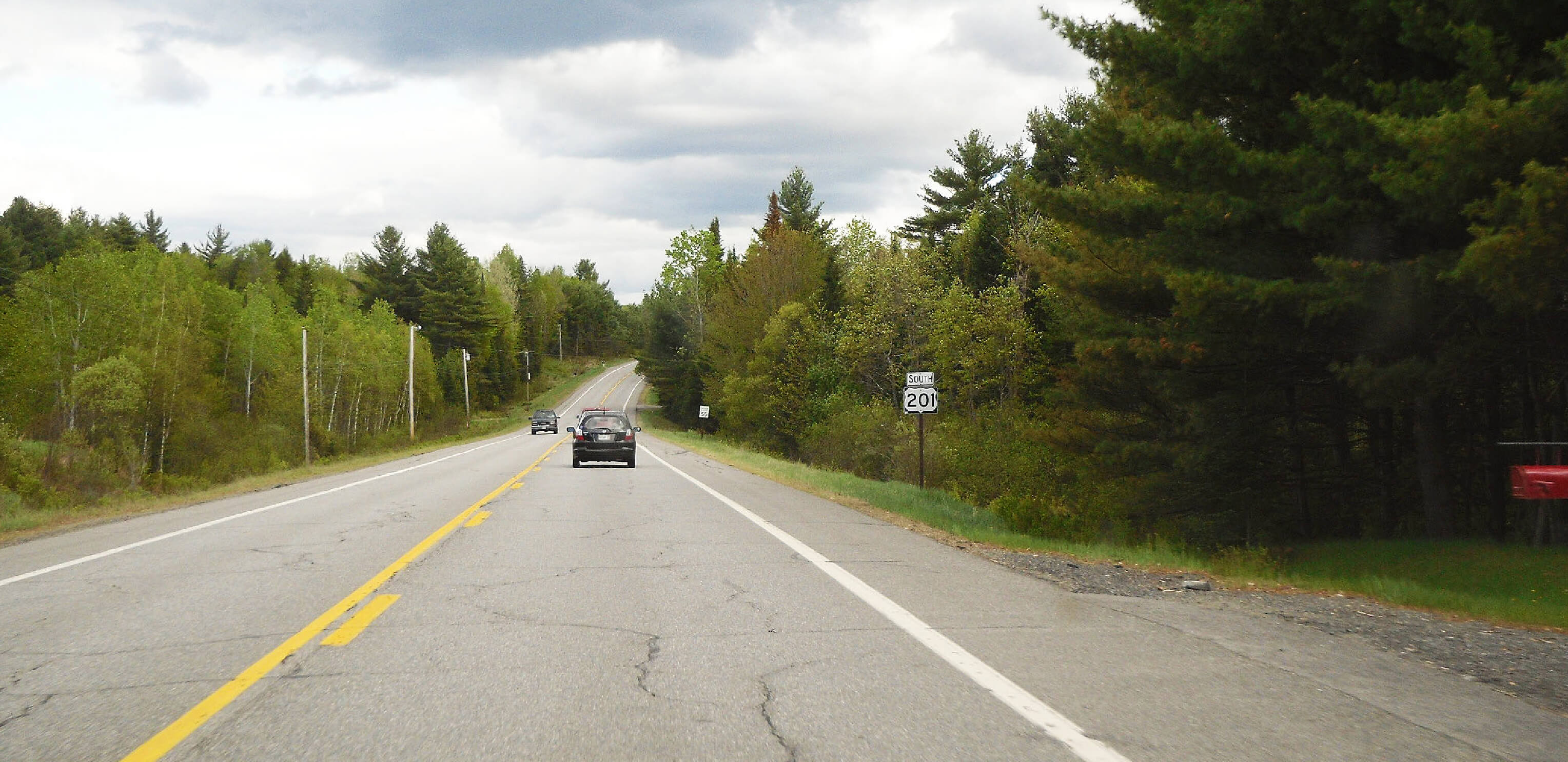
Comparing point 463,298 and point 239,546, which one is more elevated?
point 463,298

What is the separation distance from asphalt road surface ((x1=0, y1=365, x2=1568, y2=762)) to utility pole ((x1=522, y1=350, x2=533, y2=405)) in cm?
12010

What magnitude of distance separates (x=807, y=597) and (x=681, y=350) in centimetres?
7811

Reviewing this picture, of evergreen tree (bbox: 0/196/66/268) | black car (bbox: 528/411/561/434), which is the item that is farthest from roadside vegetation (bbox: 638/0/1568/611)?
evergreen tree (bbox: 0/196/66/268)

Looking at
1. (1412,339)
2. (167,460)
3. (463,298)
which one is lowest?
(167,460)

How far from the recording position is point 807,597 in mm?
8016

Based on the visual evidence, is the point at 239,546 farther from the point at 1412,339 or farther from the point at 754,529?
the point at 1412,339

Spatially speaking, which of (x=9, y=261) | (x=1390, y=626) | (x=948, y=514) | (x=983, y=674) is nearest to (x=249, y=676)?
(x=983, y=674)

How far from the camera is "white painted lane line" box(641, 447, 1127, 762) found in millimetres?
4293

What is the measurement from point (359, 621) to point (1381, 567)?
11918 millimetres

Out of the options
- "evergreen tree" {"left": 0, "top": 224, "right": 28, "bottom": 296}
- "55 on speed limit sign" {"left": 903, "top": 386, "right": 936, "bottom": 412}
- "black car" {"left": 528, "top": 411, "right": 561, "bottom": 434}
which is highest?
"evergreen tree" {"left": 0, "top": 224, "right": 28, "bottom": 296}

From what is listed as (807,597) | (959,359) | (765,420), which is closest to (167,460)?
(765,420)

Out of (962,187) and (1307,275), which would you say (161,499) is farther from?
(962,187)

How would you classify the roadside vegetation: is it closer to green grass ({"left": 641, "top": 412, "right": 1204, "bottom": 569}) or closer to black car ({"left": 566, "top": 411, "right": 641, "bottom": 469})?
green grass ({"left": 641, "top": 412, "right": 1204, "bottom": 569})

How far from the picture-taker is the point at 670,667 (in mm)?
5727
